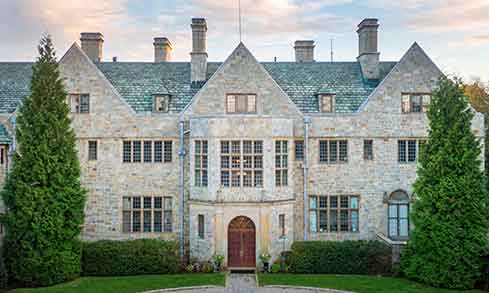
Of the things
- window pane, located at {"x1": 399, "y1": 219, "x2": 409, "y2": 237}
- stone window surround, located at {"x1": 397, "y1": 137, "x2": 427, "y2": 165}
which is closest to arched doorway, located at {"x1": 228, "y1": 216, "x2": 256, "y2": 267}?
window pane, located at {"x1": 399, "y1": 219, "x2": 409, "y2": 237}

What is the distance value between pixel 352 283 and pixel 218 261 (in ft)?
22.7

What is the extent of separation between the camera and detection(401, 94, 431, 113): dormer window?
96.9 feet

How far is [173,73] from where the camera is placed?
3247cm

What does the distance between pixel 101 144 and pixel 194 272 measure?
910cm

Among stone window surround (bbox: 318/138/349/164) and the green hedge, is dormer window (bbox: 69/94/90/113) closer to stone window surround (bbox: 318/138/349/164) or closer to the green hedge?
stone window surround (bbox: 318/138/349/164)

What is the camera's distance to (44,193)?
78.1ft

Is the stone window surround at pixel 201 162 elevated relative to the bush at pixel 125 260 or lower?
elevated

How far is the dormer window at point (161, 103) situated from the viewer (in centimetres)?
2964

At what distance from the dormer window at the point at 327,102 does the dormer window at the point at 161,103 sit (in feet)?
29.8

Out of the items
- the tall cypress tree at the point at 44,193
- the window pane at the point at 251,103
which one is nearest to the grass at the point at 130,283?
the tall cypress tree at the point at 44,193

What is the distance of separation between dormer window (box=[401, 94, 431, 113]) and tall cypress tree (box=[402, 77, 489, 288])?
5.50 meters

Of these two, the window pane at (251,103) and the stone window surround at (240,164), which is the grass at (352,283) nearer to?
the stone window surround at (240,164)

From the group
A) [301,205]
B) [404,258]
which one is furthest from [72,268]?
[404,258]

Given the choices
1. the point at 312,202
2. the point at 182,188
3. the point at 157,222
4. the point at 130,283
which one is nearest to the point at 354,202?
the point at 312,202
